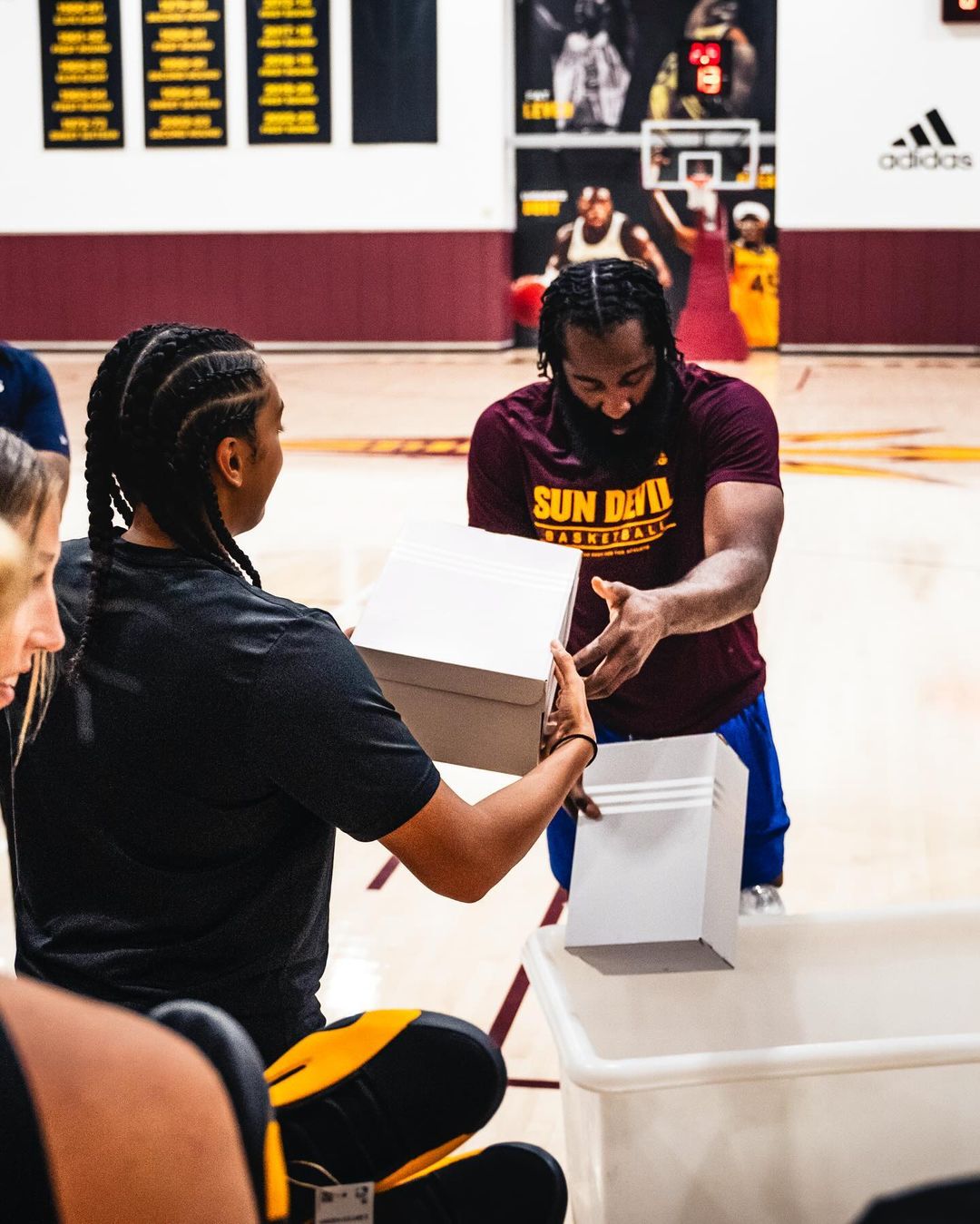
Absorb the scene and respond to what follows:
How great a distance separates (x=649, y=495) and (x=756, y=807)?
0.57m

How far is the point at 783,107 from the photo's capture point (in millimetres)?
14078

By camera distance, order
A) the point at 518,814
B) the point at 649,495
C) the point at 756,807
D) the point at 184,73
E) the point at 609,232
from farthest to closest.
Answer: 1. the point at 184,73
2. the point at 609,232
3. the point at 756,807
4. the point at 649,495
5. the point at 518,814

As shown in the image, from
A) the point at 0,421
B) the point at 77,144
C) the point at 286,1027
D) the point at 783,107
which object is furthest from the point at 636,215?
the point at 286,1027

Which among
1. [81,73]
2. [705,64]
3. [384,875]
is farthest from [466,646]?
[81,73]

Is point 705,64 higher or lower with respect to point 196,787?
higher

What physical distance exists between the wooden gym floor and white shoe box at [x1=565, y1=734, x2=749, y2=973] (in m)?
0.57

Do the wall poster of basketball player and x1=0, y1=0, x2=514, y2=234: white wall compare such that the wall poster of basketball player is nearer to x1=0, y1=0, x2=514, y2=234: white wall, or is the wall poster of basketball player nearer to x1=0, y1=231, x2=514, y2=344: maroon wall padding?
x1=0, y1=0, x2=514, y2=234: white wall

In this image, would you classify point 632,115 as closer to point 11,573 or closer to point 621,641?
point 621,641

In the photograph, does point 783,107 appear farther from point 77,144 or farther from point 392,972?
point 392,972

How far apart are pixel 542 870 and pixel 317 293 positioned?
12.1m

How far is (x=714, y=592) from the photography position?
244 centimetres

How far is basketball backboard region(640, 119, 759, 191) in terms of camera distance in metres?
14.3

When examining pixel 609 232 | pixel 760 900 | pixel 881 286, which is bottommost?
pixel 760 900

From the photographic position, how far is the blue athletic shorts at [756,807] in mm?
2764
